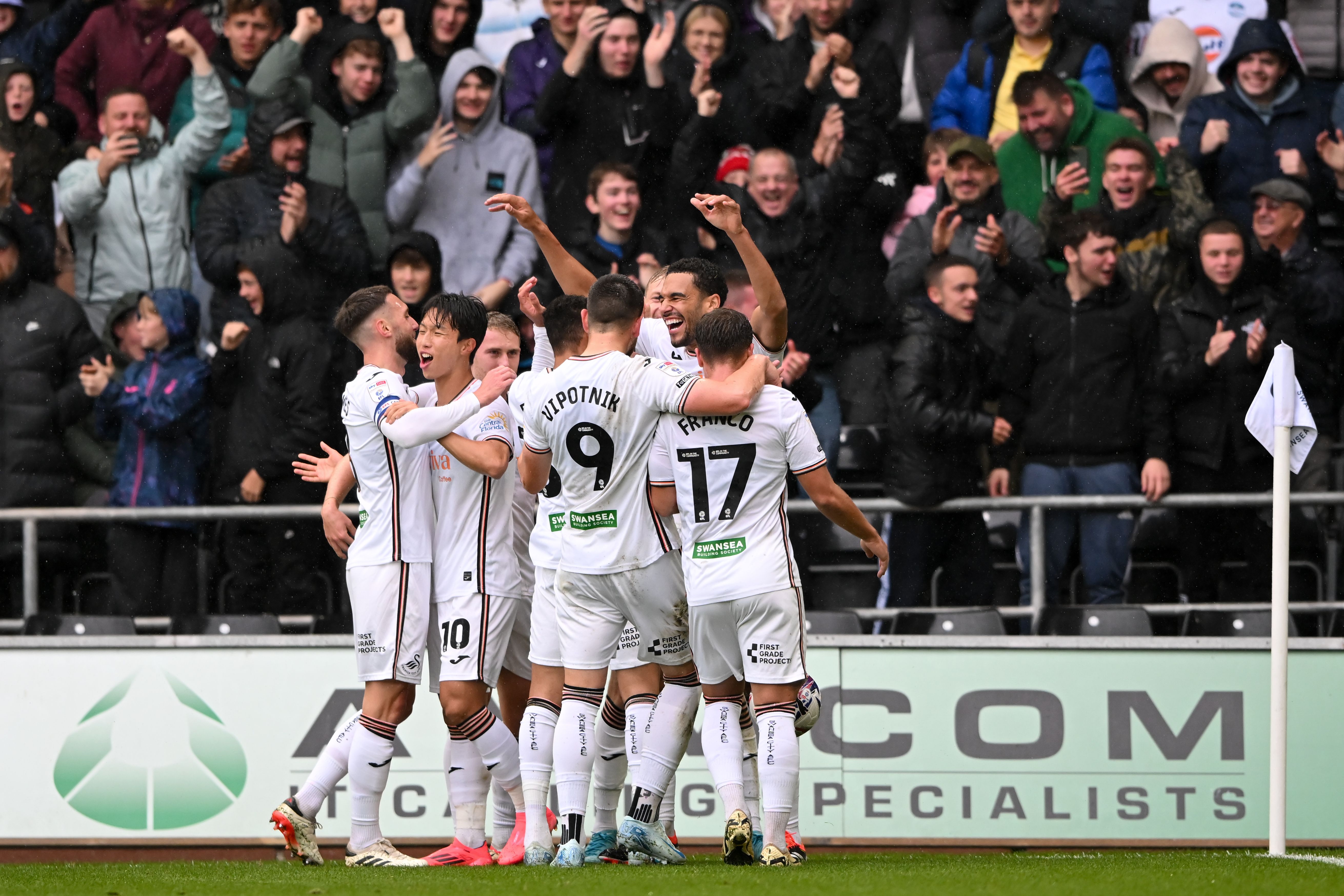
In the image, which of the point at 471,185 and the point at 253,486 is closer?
the point at 253,486

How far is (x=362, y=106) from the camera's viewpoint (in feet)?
37.1

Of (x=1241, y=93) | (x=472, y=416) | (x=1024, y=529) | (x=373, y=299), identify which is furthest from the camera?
(x=1241, y=93)

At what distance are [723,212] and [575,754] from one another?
2.44 meters

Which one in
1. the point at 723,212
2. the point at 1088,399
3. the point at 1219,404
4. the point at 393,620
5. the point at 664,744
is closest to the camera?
the point at 723,212

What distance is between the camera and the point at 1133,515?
9852 millimetres

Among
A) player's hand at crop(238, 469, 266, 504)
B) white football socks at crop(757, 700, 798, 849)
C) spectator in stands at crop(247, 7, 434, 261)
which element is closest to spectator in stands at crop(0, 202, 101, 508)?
player's hand at crop(238, 469, 266, 504)

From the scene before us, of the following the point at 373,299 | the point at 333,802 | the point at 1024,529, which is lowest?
the point at 333,802

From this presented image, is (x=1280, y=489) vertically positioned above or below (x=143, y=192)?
below

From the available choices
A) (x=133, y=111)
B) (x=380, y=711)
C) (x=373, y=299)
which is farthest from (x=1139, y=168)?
(x=133, y=111)

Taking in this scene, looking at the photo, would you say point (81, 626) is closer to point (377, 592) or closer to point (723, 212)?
point (377, 592)

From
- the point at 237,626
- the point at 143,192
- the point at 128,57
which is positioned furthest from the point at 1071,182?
the point at 128,57

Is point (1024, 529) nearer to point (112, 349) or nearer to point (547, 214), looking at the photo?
point (547, 214)

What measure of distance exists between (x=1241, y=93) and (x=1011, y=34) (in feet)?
5.32

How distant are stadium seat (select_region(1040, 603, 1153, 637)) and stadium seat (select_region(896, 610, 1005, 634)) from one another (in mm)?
408
